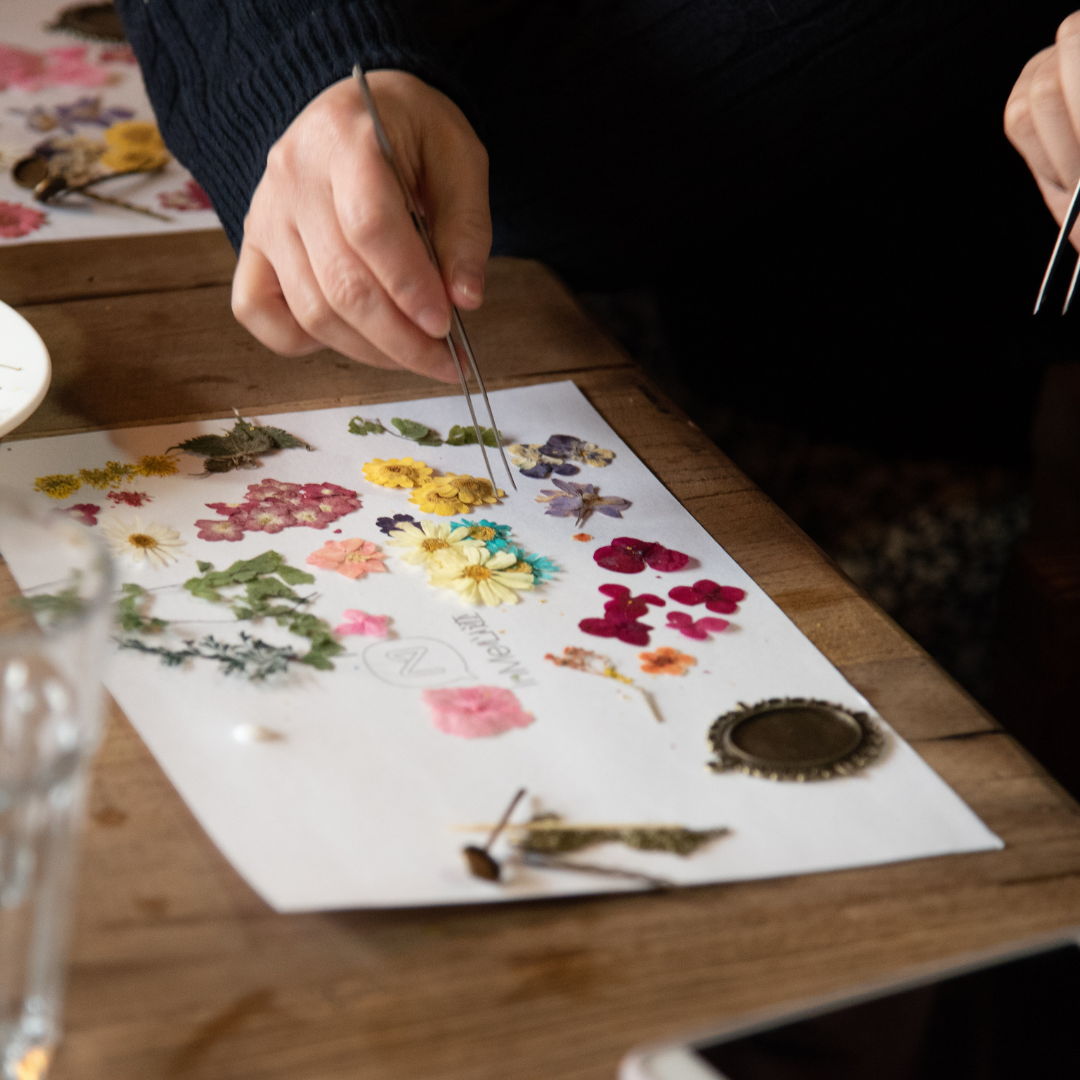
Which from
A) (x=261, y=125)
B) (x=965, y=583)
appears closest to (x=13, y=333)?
(x=261, y=125)

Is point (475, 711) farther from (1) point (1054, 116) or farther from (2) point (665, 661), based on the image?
(1) point (1054, 116)

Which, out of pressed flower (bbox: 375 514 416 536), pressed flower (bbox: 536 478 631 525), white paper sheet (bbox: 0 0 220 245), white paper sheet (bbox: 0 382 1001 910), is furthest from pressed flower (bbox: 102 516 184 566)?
white paper sheet (bbox: 0 0 220 245)

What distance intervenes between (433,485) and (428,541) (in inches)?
2.5

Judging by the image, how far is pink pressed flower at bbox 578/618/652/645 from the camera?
611 mm

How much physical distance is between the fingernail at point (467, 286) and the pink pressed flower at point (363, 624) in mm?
215

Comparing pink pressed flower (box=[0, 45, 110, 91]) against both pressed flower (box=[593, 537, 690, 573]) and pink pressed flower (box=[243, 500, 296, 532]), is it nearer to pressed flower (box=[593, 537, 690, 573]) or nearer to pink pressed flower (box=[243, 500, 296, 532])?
pink pressed flower (box=[243, 500, 296, 532])

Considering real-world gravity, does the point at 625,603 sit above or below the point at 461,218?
below

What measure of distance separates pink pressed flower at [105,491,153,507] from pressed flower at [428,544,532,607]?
0.18 metres

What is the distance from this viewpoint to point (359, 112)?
725 millimetres

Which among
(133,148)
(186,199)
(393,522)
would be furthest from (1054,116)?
(133,148)

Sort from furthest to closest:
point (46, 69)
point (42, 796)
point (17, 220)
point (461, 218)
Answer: point (46, 69) < point (17, 220) < point (461, 218) < point (42, 796)

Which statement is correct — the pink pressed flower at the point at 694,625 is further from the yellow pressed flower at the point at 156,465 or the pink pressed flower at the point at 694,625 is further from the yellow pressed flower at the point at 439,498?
the yellow pressed flower at the point at 156,465

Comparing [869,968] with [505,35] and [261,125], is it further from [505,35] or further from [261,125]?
[505,35]

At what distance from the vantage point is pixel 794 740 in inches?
21.5
